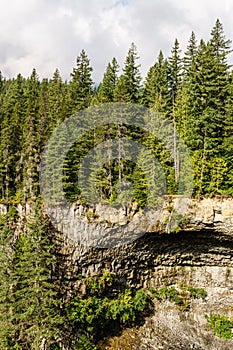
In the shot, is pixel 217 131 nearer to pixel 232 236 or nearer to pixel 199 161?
pixel 199 161

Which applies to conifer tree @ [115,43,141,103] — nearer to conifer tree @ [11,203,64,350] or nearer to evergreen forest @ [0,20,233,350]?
evergreen forest @ [0,20,233,350]

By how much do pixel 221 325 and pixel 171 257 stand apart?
7.49m

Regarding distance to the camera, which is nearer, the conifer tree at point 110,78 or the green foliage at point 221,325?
the green foliage at point 221,325

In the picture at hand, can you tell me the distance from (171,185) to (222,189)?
449cm

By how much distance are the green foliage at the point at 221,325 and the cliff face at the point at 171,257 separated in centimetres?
54

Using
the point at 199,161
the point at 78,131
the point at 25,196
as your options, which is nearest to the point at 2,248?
the point at 25,196

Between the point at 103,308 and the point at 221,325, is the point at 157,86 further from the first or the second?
the point at 221,325

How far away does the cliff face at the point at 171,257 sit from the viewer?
27109mm

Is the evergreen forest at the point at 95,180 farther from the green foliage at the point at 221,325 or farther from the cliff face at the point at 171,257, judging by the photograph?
the green foliage at the point at 221,325

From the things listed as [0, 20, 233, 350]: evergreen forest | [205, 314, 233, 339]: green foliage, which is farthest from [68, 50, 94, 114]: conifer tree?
[205, 314, 233, 339]: green foliage

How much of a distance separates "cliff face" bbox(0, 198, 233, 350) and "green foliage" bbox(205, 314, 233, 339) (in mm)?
538

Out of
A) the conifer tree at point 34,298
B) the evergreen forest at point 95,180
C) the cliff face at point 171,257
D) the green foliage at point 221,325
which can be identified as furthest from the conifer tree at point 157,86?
the green foliage at point 221,325

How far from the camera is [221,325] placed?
94.4 ft

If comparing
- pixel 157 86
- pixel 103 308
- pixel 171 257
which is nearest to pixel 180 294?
pixel 171 257
